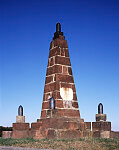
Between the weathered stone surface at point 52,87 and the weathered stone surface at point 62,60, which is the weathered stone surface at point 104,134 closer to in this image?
the weathered stone surface at point 52,87

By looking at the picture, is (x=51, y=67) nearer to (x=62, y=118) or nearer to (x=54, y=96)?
(x=54, y=96)

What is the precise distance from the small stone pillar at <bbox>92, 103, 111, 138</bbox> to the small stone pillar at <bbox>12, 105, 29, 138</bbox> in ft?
12.7

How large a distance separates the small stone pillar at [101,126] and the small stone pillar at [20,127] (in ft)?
12.7

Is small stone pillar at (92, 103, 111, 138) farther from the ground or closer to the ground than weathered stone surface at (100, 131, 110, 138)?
farther from the ground

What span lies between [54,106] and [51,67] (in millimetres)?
2702

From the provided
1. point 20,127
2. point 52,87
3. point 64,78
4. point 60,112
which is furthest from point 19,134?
point 64,78

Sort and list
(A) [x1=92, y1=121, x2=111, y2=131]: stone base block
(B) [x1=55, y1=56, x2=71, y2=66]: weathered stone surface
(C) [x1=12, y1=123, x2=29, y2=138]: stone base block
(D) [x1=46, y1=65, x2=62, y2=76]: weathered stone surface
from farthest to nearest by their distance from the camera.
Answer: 1. (B) [x1=55, y1=56, x2=71, y2=66]: weathered stone surface
2. (D) [x1=46, y1=65, x2=62, y2=76]: weathered stone surface
3. (A) [x1=92, y1=121, x2=111, y2=131]: stone base block
4. (C) [x1=12, y1=123, x2=29, y2=138]: stone base block

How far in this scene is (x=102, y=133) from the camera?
526 inches

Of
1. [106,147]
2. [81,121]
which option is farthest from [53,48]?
[106,147]

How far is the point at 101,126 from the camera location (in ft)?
44.8

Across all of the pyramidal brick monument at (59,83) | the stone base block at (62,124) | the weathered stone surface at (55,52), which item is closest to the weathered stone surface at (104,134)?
the stone base block at (62,124)

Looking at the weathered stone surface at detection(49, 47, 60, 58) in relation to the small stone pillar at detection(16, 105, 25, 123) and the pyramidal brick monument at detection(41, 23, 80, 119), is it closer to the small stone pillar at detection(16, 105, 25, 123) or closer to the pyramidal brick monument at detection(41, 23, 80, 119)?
the pyramidal brick monument at detection(41, 23, 80, 119)

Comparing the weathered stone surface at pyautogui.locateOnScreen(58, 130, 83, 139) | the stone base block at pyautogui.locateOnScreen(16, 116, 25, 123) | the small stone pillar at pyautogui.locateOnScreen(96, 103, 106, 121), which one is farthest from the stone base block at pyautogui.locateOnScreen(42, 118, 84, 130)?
the stone base block at pyautogui.locateOnScreen(16, 116, 25, 123)

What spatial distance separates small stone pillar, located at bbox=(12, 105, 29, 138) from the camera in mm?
13422
